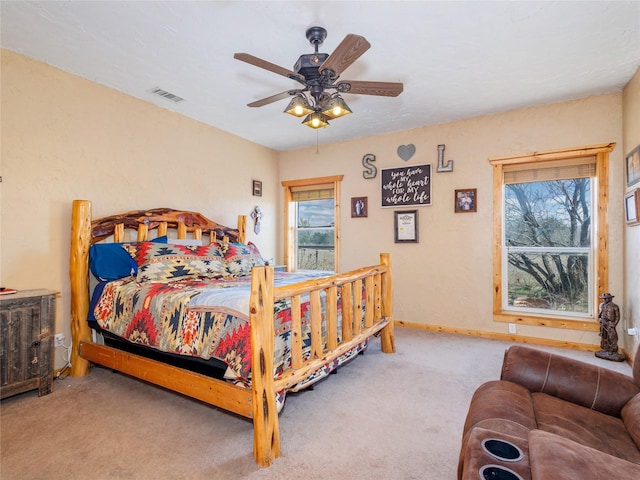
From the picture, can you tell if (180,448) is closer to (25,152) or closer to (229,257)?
(229,257)

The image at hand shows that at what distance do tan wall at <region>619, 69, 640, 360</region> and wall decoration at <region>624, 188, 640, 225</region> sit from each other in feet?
0.19

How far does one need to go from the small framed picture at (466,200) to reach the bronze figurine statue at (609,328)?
1.51m

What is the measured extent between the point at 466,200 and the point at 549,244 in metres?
0.99

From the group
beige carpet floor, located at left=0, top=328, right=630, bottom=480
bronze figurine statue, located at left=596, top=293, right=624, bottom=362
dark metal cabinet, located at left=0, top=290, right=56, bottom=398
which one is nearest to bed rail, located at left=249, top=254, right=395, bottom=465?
beige carpet floor, located at left=0, top=328, right=630, bottom=480

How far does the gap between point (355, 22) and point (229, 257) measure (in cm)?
244

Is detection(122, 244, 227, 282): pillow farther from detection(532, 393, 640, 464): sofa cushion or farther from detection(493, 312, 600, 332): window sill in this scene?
detection(493, 312, 600, 332): window sill

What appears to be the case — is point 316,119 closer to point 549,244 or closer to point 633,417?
point 633,417

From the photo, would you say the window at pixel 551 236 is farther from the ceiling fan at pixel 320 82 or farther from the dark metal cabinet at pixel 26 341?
the dark metal cabinet at pixel 26 341

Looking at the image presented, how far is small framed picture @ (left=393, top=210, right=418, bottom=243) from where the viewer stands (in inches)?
170

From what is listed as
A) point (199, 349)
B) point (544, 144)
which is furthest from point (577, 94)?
point (199, 349)

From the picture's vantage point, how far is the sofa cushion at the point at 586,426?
1.18 metres

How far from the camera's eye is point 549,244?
367 cm

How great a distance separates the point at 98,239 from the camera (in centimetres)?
301

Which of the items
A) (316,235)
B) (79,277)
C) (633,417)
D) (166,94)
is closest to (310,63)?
(166,94)
